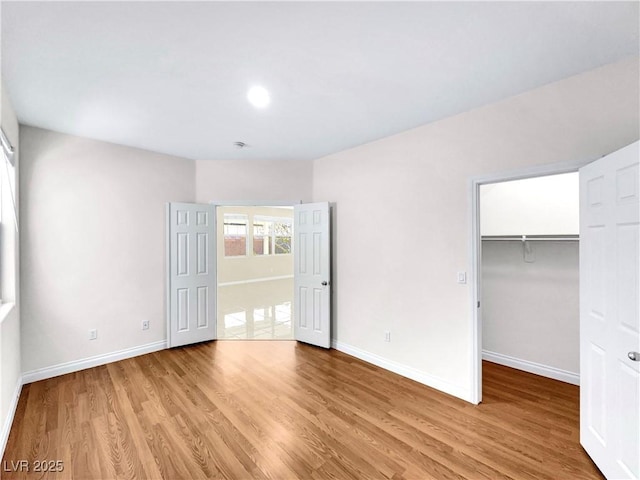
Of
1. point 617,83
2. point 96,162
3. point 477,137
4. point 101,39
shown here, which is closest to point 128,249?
point 96,162

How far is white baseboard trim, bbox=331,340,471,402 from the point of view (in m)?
2.68

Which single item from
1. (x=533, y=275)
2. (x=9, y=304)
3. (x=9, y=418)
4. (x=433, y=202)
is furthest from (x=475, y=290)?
(x=9, y=304)

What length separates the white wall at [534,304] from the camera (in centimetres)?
293

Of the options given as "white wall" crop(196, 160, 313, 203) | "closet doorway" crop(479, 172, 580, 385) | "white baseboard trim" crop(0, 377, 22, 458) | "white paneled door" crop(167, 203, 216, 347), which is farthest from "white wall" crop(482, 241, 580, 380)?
"white baseboard trim" crop(0, 377, 22, 458)

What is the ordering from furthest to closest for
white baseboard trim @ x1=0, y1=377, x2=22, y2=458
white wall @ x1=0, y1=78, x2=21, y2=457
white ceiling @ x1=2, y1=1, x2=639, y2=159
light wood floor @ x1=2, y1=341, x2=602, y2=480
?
white wall @ x1=0, y1=78, x2=21, y2=457 → white baseboard trim @ x1=0, y1=377, x2=22, y2=458 → light wood floor @ x1=2, y1=341, x2=602, y2=480 → white ceiling @ x1=2, y1=1, x2=639, y2=159

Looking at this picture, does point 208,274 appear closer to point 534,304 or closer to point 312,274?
point 312,274

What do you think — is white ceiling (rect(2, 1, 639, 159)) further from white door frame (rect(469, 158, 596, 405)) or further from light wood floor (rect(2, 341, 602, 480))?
light wood floor (rect(2, 341, 602, 480))

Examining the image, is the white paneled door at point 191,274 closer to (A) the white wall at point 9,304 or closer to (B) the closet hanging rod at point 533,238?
(A) the white wall at point 9,304

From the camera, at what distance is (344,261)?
382cm

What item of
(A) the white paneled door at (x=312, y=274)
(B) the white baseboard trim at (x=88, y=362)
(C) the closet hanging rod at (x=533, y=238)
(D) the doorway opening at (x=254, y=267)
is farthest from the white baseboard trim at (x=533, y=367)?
(B) the white baseboard trim at (x=88, y=362)

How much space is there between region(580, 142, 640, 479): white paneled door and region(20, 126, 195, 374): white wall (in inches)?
170

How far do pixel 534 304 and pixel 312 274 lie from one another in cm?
261

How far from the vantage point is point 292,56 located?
1792 millimetres

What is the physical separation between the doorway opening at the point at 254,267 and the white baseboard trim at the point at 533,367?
114 inches
